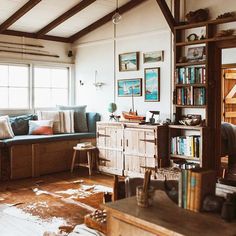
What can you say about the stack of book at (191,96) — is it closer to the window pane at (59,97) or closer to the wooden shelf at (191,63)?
the wooden shelf at (191,63)

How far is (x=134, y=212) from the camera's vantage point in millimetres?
1877

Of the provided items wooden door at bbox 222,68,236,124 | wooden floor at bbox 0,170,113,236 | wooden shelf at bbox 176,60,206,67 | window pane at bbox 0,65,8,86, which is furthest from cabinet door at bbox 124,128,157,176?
window pane at bbox 0,65,8,86

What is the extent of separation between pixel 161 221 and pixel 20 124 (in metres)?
5.06

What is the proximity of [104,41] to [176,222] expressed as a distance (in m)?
5.47

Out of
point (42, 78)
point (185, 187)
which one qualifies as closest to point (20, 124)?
point (42, 78)

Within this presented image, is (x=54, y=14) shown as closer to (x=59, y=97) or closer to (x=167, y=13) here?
(x=59, y=97)

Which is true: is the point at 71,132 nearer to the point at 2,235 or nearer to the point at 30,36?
the point at 30,36

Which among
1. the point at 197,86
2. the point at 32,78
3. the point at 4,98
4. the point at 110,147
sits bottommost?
the point at 110,147

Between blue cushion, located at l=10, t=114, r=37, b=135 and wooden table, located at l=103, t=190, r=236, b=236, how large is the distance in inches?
181

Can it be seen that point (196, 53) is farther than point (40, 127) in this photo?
No

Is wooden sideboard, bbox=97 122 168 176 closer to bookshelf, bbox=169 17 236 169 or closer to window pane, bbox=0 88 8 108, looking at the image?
bookshelf, bbox=169 17 236 169

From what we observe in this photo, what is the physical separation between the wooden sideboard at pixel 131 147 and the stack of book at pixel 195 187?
325 cm

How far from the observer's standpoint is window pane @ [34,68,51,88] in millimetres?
7047

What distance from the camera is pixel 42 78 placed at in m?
7.15
